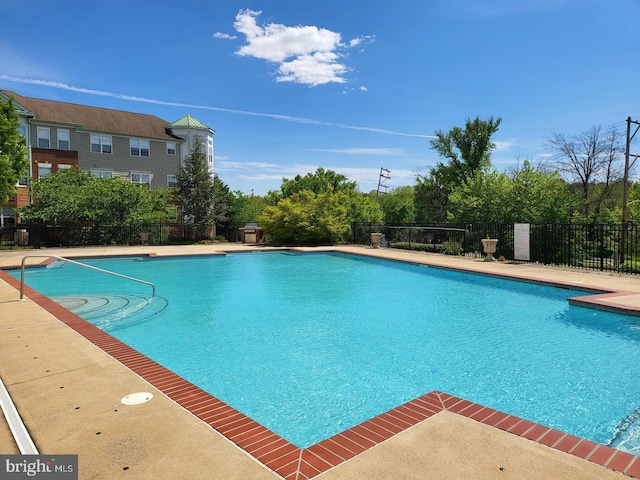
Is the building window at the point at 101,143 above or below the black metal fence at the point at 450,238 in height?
above

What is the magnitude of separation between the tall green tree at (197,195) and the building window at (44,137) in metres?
9.32

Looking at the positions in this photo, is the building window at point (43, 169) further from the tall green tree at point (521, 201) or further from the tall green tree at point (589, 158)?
the tall green tree at point (589, 158)

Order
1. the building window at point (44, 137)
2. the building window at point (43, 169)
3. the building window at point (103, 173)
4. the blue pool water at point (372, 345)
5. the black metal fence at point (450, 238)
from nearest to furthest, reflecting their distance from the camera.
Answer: the blue pool water at point (372, 345), the black metal fence at point (450, 238), the building window at point (43, 169), the building window at point (44, 137), the building window at point (103, 173)

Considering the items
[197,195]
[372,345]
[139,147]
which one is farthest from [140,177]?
[372,345]

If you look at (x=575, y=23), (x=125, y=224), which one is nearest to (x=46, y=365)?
(x=575, y=23)

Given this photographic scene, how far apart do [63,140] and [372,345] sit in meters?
29.8

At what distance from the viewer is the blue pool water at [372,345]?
4.14 meters

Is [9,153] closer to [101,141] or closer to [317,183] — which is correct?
[101,141]

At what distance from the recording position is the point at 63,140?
91.0ft

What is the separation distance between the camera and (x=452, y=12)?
1294 cm

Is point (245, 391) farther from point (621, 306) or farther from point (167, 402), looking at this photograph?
point (621, 306)

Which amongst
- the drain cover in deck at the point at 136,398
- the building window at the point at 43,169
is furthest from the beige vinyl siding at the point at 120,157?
the drain cover in deck at the point at 136,398

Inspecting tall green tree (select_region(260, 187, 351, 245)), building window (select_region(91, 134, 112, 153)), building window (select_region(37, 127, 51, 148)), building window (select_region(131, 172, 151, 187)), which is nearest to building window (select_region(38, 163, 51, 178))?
building window (select_region(37, 127, 51, 148))

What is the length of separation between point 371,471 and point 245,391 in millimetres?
2446
